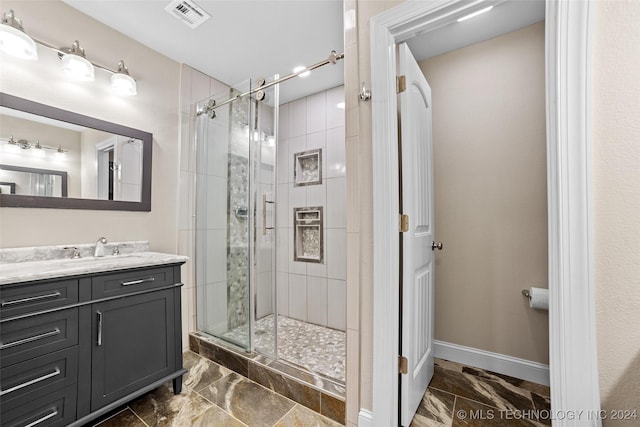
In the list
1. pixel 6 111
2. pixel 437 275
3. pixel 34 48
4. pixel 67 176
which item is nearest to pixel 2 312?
pixel 67 176

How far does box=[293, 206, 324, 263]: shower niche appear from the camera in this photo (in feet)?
9.46

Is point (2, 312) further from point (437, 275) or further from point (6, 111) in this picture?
point (437, 275)

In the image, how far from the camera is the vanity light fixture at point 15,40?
4.66 ft

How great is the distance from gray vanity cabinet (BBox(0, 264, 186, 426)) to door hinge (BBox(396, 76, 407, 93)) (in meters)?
1.73

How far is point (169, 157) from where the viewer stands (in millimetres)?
2270

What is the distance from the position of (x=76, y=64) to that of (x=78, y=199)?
0.85 metres

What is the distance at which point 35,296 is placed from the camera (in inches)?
46.7

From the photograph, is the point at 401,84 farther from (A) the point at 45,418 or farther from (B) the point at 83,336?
(A) the point at 45,418

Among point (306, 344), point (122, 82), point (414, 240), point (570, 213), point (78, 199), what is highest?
point (122, 82)

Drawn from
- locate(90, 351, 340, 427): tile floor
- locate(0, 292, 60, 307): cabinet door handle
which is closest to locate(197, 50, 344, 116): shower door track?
locate(0, 292, 60, 307): cabinet door handle

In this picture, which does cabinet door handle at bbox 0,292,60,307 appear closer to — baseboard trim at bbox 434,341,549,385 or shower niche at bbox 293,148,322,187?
shower niche at bbox 293,148,322,187

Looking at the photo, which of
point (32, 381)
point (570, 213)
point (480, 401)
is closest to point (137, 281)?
point (32, 381)

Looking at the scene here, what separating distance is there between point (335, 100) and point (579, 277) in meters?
2.46

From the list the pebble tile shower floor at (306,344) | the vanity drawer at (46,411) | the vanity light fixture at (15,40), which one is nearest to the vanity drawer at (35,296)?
the vanity drawer at (46,411)
